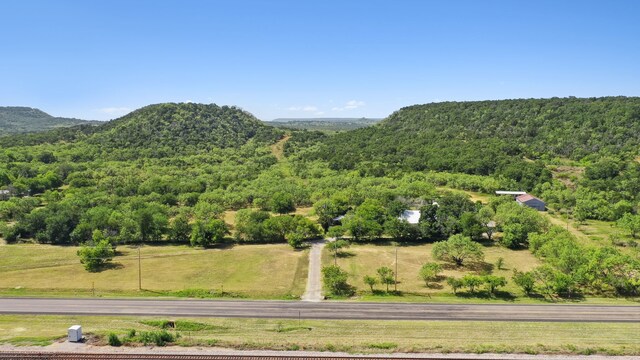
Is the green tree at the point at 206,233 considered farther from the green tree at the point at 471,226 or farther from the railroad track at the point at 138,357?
the green tree at the point at 471,226

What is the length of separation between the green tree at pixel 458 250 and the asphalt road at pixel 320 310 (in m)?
14.7

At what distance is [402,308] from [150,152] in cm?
14567

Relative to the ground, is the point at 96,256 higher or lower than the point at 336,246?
lower

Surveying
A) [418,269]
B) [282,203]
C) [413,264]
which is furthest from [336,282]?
[282,203]

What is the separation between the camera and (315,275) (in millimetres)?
58188

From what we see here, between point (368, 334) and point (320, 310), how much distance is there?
324 inches

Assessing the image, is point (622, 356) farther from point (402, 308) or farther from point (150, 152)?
point (150, 152)

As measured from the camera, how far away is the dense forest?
73.1 meters

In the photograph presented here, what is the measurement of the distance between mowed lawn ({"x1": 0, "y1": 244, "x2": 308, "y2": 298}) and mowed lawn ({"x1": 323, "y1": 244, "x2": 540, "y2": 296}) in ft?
25.7

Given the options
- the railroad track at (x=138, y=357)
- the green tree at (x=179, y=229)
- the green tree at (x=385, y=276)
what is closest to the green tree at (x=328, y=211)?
the green tree at (x=179, y=229)

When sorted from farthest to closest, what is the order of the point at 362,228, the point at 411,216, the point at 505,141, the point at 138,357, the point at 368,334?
the point at 505,141 → the point at 411,216 → the point at 362,228 → the point at 368,334 → the point at 138,357

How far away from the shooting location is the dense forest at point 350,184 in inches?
2879

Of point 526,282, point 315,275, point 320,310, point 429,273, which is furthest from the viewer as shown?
point 315,275

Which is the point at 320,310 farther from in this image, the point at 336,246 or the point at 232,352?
the point at 336,246
